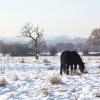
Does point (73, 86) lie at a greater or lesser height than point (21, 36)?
lesser

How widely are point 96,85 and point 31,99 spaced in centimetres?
289

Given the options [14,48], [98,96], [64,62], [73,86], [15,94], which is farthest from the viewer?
[14,48]

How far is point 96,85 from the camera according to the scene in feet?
35.4

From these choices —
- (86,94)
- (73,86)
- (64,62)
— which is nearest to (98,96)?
(86,94)

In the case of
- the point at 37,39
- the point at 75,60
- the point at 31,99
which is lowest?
the point at 31,99

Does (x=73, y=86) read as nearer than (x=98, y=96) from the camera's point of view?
No

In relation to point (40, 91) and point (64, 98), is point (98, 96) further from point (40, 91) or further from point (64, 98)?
point (40, 91)

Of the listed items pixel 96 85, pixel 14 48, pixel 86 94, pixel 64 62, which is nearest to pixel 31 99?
pixel 86 94

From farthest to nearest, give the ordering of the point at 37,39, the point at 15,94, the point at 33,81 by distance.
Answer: the point at 37,39, the point at 33,81, the point at 15,94

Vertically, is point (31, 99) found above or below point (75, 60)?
below

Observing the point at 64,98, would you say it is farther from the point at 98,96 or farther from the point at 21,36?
the point at 21,36

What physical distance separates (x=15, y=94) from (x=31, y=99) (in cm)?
91

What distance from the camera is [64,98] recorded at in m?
8.95

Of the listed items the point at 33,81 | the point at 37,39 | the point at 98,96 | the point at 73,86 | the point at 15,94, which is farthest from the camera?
the point at 37,39
